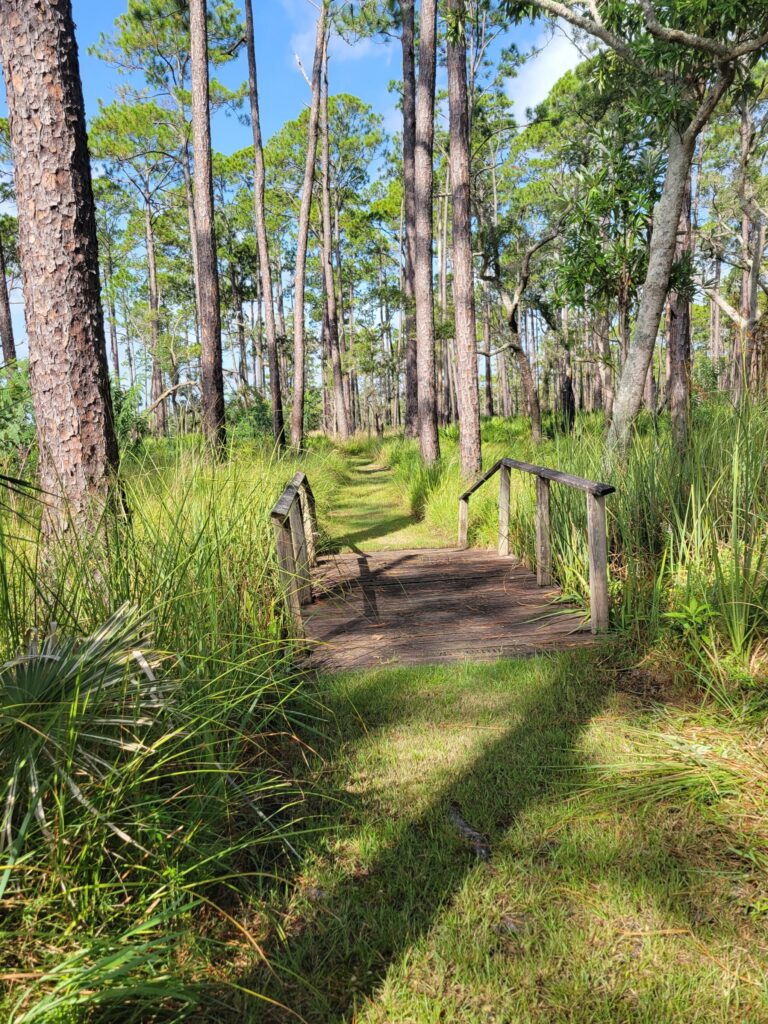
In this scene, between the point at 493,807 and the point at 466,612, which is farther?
the point at 466,612

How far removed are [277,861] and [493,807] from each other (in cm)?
84

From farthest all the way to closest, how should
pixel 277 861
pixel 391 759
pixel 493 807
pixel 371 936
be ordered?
pixel 391 759
pixel 493 807
pixel 277 861
pixel 371 936

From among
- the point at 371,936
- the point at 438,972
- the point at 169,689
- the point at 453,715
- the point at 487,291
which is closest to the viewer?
the point at 438,972

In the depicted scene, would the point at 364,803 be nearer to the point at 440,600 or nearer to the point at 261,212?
the point at 440,600

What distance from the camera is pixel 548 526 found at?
5008mm

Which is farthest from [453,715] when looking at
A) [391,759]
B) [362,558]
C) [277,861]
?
[362,558]

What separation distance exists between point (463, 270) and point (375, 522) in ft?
13.1

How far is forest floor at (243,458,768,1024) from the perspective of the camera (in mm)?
1643

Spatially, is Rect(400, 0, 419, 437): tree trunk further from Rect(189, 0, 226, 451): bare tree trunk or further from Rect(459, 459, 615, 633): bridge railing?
Rect(459, 459, 615, 633): bridge railing

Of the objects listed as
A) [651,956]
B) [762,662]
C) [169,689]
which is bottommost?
[651,956]

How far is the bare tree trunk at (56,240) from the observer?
3.26 metres

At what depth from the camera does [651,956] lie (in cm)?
174

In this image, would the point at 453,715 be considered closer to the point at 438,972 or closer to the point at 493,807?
the point at 493,807

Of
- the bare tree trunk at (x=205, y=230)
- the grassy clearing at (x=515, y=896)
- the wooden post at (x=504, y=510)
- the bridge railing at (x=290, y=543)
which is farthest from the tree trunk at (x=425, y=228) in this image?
the grassy clearing at (x=515, y=896)
